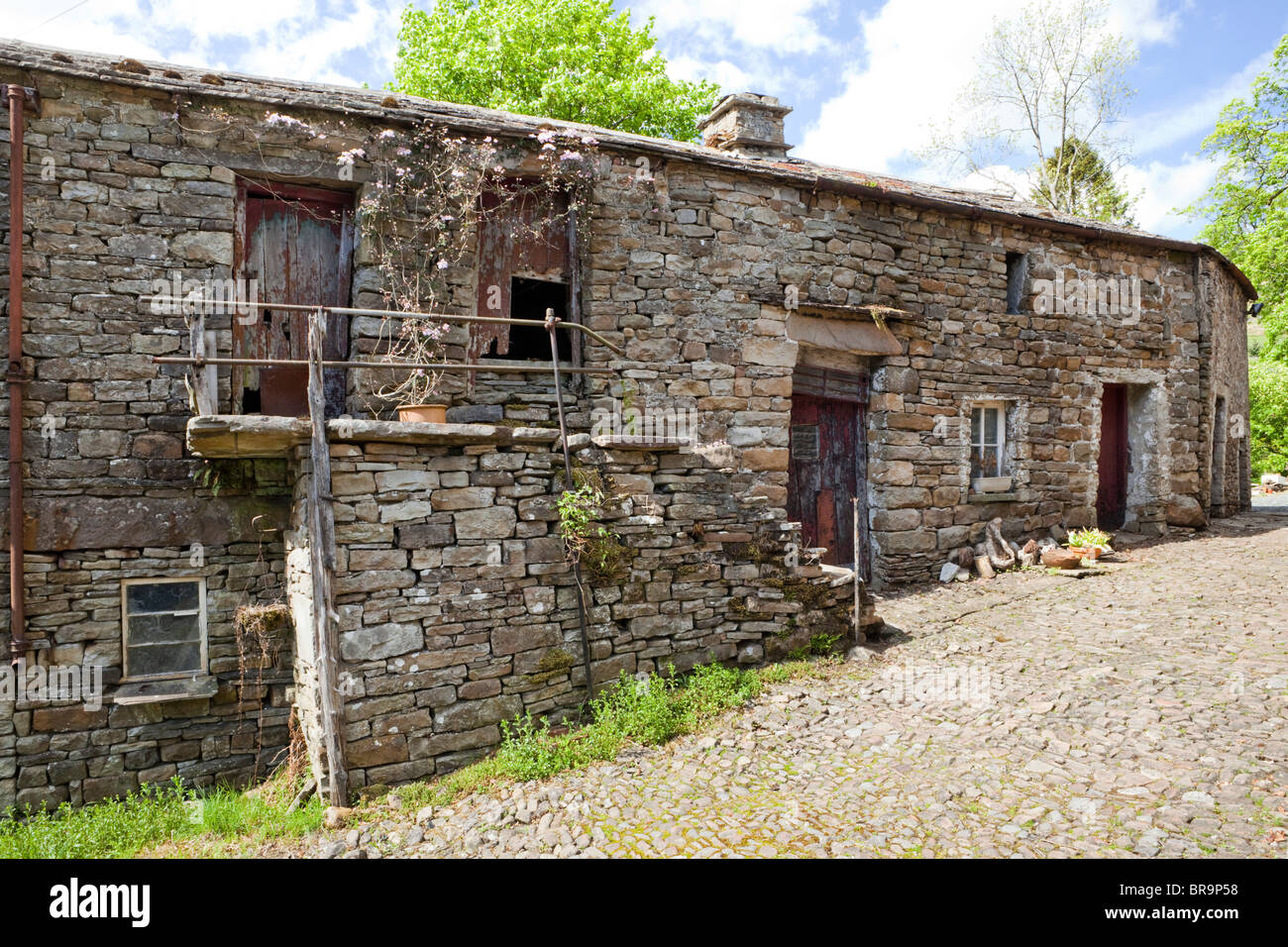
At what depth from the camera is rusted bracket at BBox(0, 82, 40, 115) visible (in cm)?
514

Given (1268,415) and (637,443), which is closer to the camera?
(637,443)

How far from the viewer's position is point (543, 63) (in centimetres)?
1334

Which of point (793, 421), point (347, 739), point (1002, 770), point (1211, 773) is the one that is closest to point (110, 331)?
point (347, 739)

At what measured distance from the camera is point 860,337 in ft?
25.8

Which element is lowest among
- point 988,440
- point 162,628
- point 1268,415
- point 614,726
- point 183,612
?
point 614,726

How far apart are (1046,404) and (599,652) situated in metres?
6.95

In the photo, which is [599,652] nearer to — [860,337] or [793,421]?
[793,421]

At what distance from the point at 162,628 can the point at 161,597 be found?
0.77 ft

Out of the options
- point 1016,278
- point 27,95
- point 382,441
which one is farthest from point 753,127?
point 27,95

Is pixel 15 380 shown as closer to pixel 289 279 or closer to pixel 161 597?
pixel 161 597

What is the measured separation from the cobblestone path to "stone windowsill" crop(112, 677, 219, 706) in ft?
6.41

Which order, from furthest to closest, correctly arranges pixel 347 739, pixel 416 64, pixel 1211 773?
1. pixel 416 64
2. pixel 347 739
3. pixel 1211 773

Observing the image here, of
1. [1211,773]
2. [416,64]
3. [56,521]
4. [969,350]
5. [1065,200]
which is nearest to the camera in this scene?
[1211,773]

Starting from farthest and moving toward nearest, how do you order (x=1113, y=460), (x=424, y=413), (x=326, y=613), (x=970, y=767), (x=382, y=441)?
(x=1113, y=460), (x=424, y=413), (x=382, y=441), (x=326, y=613), (x=970, y=767)
